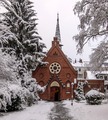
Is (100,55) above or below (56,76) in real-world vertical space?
below

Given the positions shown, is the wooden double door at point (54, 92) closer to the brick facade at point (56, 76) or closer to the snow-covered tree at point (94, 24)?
the brick facade at point (56, 76)

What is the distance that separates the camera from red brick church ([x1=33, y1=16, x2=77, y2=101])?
144 feet

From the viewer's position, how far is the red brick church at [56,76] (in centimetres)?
4375

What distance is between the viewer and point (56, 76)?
4428 cm

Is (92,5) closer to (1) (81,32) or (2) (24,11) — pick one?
(1) (81,32)

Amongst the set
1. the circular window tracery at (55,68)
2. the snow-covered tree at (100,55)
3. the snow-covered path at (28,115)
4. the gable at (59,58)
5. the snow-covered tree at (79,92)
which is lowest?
the snow-covered path at (28,115)

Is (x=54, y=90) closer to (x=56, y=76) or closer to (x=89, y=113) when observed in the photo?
(x=56, y=76)

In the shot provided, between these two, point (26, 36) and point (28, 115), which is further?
point (26, 36)

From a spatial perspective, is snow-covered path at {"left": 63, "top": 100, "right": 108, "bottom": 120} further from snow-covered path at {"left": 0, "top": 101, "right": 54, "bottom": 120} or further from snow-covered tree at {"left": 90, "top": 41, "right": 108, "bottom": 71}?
snow-covered tree at {"left": 90, "top": 41, "right": 108, "bottom": 71}

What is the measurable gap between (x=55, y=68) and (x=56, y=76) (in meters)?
1.73

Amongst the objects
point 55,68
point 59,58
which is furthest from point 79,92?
point 59,58

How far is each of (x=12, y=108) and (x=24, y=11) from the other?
15892mm

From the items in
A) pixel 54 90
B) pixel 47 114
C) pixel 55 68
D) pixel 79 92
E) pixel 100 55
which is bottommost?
pixel 47 114

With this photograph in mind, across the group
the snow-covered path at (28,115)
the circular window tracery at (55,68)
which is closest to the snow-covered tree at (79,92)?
the circular window tracery at (55,68)
